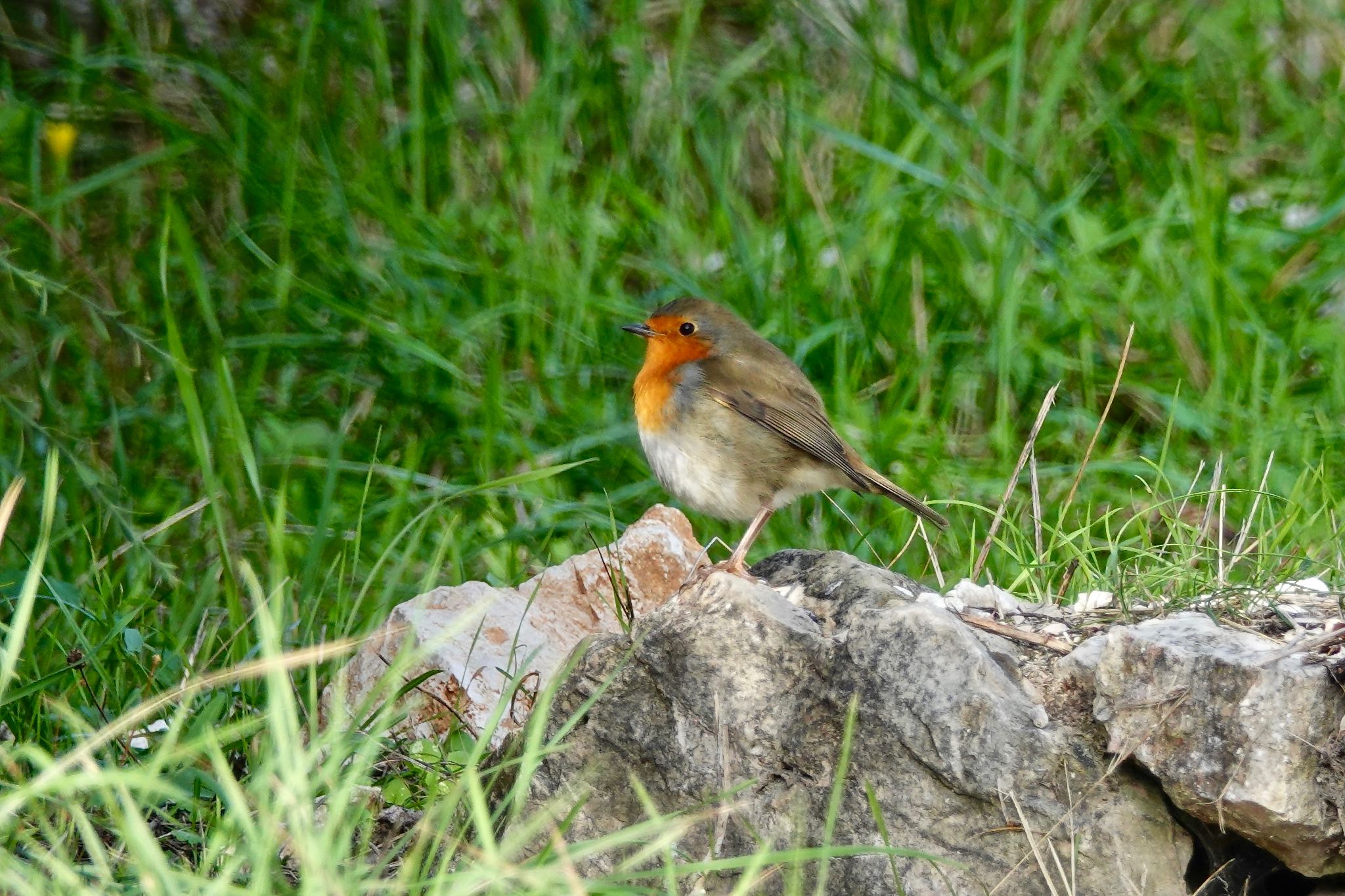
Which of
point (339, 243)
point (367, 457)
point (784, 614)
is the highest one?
point (784, 614)

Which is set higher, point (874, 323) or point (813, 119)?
point (813, 119)

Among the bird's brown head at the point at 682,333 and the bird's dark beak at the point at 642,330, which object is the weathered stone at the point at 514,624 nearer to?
the bird's brown head at the point at 682,333

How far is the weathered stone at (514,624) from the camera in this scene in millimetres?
3391

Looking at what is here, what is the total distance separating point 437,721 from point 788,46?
13.2 ft

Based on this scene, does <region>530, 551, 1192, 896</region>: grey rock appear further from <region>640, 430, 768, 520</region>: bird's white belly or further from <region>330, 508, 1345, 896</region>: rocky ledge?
<region>640, 430, 768, 520</region>: bird's white belly

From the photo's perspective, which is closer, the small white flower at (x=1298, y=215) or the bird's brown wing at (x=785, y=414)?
the bird's brown wing at (x=785, y=414)

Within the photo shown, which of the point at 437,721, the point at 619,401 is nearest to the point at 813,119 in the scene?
the point at 619,401

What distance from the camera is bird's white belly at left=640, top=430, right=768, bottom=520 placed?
14.2 feet

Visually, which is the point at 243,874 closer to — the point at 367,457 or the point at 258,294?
the point at 367,457

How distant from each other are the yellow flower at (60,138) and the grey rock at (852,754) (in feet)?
12.3

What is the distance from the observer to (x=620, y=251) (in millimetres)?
5941

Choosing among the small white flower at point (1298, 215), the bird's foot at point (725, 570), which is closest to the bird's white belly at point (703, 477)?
the bird's foot at point (725, 570)

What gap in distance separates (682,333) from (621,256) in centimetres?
135

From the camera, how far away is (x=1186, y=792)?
2512mm
